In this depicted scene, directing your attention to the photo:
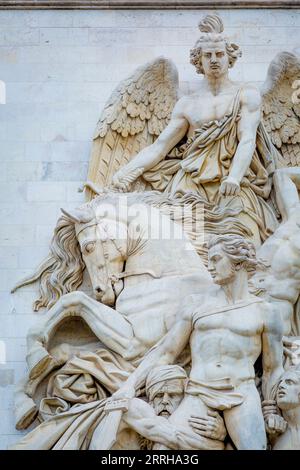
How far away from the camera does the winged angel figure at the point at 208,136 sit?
1176 cm

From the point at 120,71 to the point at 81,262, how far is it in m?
1.96

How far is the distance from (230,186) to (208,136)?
20.9 inches

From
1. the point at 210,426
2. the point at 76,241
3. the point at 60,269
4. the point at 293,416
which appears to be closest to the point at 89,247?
the point at 76,241

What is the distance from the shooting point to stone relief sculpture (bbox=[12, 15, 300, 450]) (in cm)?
1052

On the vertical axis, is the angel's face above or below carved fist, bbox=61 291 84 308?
above

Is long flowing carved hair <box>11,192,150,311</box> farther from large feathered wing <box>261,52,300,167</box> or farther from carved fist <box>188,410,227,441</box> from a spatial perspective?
carved fist <box>188,410,227,441</box>

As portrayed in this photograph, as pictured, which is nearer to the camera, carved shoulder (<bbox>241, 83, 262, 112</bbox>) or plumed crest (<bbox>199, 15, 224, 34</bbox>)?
carved shoulder (<bbox>241, 83, 262, 112</bbox>)

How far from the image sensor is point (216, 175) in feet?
38.7

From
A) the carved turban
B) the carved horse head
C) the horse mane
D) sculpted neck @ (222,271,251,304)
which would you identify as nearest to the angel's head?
the horse mane

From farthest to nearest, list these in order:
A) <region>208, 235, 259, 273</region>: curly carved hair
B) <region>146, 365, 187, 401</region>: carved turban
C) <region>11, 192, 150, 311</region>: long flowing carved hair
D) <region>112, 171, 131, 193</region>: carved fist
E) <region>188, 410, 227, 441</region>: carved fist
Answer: <region>112, 171, 131, 193</region>: carved fist, <region>11, 192, 150, 311</region>: long flowing carved hair, <region>208, 235, 259, 273</region>: curly carved hair, <region>146, 365, 187, 401</region>: carved turban, <region>188, 410, 227, 441</region>: carved fist

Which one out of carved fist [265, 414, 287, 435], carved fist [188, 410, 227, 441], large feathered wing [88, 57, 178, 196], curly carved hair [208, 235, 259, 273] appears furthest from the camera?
large feathered wing [88, 57, 178, 196]

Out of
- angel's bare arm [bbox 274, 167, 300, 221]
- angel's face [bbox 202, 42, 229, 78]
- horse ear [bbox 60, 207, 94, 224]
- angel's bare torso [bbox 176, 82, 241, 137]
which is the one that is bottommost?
horse ear [bbox 60, 207, 94, 224]
